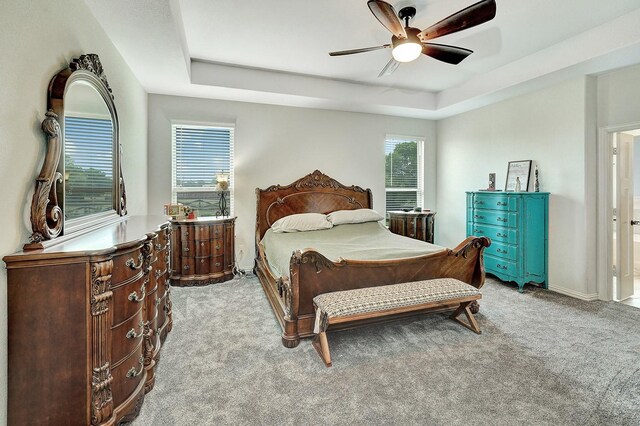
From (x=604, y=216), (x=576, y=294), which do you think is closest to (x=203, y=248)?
(x=576, y=294)

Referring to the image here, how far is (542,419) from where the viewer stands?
5.45ft

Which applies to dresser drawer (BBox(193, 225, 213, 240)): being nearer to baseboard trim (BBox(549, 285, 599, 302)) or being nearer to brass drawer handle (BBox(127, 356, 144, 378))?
brass drawer handle (BBox(127, 356, 144, 378))

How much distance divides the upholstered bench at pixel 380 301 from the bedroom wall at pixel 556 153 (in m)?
2.05

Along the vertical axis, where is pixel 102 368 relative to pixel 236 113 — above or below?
below

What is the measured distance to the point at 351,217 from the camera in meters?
4.52

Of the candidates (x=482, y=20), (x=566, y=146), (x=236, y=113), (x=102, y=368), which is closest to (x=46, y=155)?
(x=102, y=368)

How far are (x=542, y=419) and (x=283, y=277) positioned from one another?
1.94 metres

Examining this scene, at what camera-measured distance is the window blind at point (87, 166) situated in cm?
183

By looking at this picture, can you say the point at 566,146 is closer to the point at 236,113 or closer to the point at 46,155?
the point at 236,113

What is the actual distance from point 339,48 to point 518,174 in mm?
3063

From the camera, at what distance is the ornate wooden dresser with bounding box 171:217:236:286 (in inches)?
156

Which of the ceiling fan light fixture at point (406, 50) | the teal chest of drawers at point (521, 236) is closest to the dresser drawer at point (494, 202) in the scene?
the teal chest of drawers at point (521, 236)

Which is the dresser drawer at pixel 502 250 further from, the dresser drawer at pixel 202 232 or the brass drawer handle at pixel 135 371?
the brass drawer handle at pixel 135 371

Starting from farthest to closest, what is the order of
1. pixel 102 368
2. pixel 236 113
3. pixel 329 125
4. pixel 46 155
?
pixel 329 125 < pixel 236 113 < pixel 46 155 < pixel 102 368
